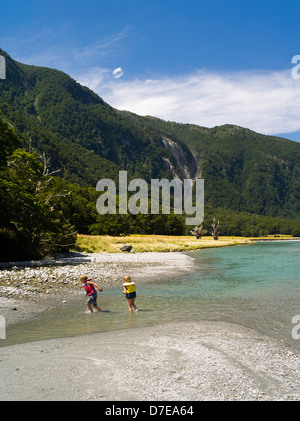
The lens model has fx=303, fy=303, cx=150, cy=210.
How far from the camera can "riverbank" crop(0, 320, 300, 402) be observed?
5656mm

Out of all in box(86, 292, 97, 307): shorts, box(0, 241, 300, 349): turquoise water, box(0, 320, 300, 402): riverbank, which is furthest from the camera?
box(86, 292, 97, 307): shorts

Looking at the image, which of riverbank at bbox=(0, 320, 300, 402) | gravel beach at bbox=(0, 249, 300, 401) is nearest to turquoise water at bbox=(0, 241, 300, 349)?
gravel beach at bbox=(0, 249, 300, 401)

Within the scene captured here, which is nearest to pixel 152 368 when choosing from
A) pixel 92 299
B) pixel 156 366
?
pixel 156 366

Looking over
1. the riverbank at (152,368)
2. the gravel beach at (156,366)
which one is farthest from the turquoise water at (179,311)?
the riverbank at (152,368)

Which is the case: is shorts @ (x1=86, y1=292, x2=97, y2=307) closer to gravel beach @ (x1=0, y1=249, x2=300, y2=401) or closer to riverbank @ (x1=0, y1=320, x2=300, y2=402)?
gravel beach @ (x1=0, y1=249, x2=300, y2=401)

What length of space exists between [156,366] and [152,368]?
0.17 m

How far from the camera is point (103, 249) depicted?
1912 inches

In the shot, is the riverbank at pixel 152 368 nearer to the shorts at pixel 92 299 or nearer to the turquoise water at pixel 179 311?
the turquoise water at pixel 179 311

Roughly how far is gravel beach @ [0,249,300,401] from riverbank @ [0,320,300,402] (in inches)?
0.7

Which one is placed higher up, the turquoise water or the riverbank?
the riverbank

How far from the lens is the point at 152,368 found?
6898 mm

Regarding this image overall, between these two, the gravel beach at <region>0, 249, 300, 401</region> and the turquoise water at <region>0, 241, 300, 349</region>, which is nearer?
the gravel beach at <region>0, 249, 300, 401</region>

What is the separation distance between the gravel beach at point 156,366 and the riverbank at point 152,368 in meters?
0.02
